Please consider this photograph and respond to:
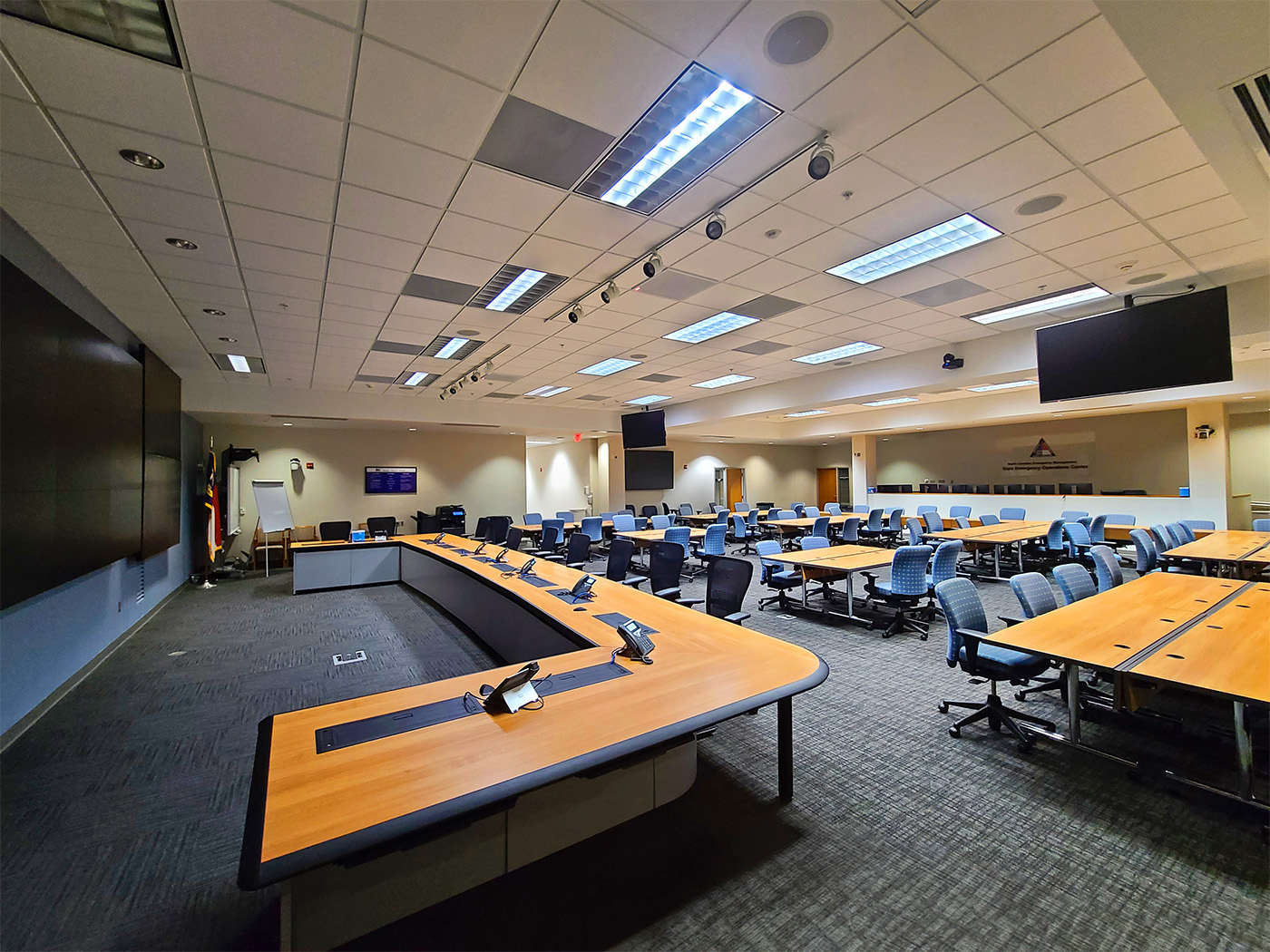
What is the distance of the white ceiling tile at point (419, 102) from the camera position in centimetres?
213

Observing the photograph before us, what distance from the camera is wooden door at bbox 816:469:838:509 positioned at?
1958cm

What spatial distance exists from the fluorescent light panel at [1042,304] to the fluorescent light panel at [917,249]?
1846 mm

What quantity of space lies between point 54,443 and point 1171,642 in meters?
6.66

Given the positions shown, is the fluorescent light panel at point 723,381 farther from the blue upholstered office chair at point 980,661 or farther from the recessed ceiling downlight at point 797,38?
the recessed ceiling downlight at point 797,38

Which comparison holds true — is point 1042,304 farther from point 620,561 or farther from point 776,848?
point 776,848

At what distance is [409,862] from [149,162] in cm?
354

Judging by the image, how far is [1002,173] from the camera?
2.98 meters

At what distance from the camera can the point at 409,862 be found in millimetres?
1645

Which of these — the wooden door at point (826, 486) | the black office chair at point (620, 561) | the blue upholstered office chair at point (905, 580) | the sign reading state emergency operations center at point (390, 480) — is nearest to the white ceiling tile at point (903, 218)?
the blue upholstered office chair at point (905, 580)

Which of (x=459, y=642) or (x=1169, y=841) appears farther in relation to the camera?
(x=459, y=642)

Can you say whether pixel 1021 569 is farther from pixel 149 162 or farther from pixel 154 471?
pixel 154 471

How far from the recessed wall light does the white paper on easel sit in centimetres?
836

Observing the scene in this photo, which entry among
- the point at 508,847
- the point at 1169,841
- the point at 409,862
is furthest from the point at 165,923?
the point at 1169,841

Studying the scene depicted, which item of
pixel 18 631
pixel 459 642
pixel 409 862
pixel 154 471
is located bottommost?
pixel 459 642
